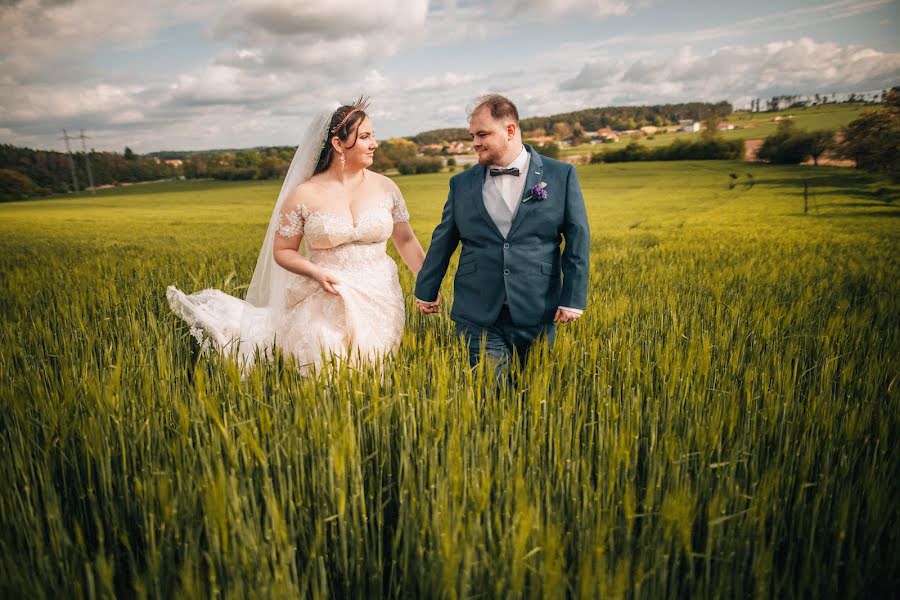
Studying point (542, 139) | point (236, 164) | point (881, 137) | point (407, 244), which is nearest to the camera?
point (407, 244)

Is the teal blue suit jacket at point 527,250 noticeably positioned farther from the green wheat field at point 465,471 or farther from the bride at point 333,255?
the bride at point 333,255

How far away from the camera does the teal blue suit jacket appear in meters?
2.77

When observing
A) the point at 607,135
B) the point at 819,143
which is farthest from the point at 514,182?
the point at 607,135

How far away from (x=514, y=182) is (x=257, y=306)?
2636mm

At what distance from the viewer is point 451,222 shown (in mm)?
3012

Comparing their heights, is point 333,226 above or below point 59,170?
below

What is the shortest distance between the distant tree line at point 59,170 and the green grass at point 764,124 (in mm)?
31873

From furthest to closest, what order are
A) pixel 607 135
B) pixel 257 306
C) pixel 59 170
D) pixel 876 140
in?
pixel 607 135
pixel 59 170
pixel 876 140
pixel 257 306

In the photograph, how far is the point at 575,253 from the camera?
2.76 m

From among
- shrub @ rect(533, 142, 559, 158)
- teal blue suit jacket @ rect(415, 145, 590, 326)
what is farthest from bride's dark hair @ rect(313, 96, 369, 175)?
shrub @ rect(533, 142, 559, 158)

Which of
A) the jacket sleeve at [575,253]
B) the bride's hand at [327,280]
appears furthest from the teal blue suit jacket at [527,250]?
the bride's hand at [327,280]

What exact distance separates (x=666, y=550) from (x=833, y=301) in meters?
4.43

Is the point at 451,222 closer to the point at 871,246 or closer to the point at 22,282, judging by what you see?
the point at 22,282

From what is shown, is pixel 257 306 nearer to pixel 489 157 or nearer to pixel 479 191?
pixel 479 191
